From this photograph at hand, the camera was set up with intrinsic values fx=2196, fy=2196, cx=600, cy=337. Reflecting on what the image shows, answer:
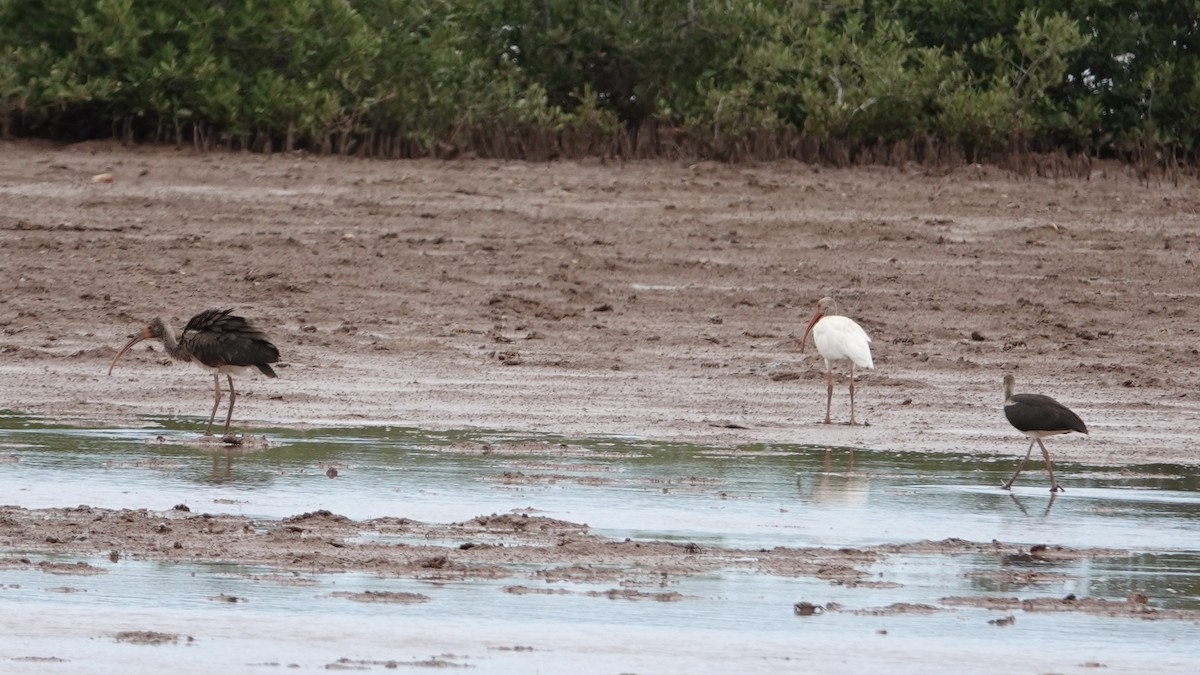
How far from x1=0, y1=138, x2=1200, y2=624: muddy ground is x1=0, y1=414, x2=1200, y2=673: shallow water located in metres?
1.06

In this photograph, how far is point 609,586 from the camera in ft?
Answer: 26.6

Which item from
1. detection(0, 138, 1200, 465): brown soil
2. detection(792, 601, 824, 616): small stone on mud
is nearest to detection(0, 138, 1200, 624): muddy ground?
detection(0, 138, 1200, 465): brown soil

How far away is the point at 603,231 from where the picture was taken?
66.0ft

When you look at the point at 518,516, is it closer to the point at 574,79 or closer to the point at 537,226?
the point at 537,226

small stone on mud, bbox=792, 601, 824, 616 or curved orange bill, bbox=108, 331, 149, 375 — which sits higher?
curved orange bill, bbox=108, 331, 149, 375

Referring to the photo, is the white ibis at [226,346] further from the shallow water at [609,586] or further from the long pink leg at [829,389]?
the long pink leg at [829,389]

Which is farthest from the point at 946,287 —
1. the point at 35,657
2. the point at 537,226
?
the point at 35,657

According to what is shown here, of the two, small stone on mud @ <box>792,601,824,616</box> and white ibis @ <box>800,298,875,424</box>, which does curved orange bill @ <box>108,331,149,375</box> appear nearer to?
white ibis @ <box>800,298,875,424</box>

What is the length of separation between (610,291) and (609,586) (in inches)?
403

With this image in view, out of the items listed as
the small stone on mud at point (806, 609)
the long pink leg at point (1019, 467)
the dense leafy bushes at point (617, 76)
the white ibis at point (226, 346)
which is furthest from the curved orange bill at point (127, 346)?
the dense leafy bushes at point (617, 76)

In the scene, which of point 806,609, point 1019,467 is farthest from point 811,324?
point 806,609

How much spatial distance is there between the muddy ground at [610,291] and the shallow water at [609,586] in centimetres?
106

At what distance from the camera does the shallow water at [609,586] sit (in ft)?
23.3

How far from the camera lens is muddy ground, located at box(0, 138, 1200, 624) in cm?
1399
